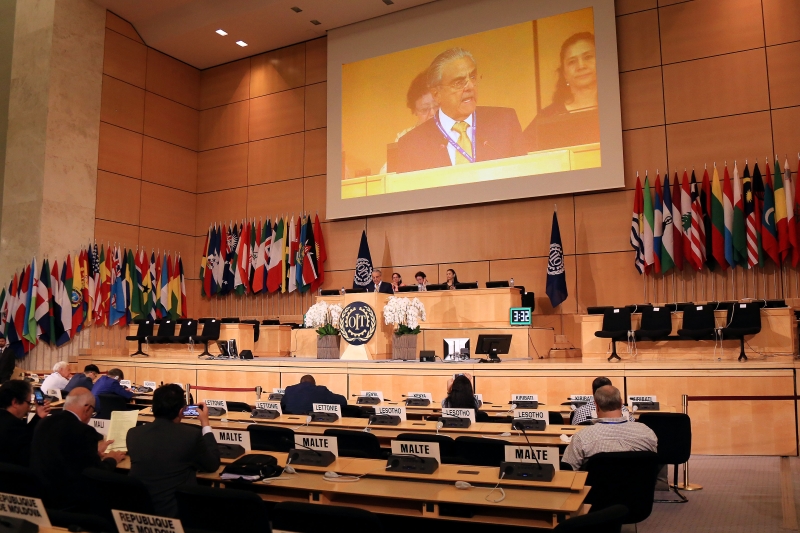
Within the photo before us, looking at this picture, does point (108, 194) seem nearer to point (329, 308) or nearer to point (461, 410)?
point (329, 308)

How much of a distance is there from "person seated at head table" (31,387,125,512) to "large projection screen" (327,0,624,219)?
10.2 meters

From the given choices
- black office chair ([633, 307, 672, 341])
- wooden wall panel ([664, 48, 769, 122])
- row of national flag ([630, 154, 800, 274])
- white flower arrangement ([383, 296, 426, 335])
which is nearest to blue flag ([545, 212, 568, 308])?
row of national flag ([630, 154, 800, 274])

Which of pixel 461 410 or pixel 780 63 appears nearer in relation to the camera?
pixel 461 410

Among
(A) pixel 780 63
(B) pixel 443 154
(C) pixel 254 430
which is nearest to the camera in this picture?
(C) pixel 254 430

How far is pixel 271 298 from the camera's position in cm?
1559

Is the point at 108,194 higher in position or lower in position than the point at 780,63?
lower

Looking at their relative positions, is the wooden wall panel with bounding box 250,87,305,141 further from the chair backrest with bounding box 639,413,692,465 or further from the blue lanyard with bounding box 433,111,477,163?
the chair backrest with bounding box 639,413,692,465

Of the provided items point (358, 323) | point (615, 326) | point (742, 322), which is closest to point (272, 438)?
point (358, 323)

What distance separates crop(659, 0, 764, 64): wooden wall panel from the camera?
11.5 meters

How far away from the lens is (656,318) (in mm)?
9492

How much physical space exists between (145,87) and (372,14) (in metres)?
5.77

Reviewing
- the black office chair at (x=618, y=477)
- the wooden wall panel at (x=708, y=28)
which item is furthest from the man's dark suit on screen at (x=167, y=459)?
the wooden wall panel at (x=708, y=28)

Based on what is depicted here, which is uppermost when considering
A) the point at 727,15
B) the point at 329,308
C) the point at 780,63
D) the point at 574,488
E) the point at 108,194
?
the point at 727,15

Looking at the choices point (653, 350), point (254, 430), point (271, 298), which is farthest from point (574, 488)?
point (271, 298)
